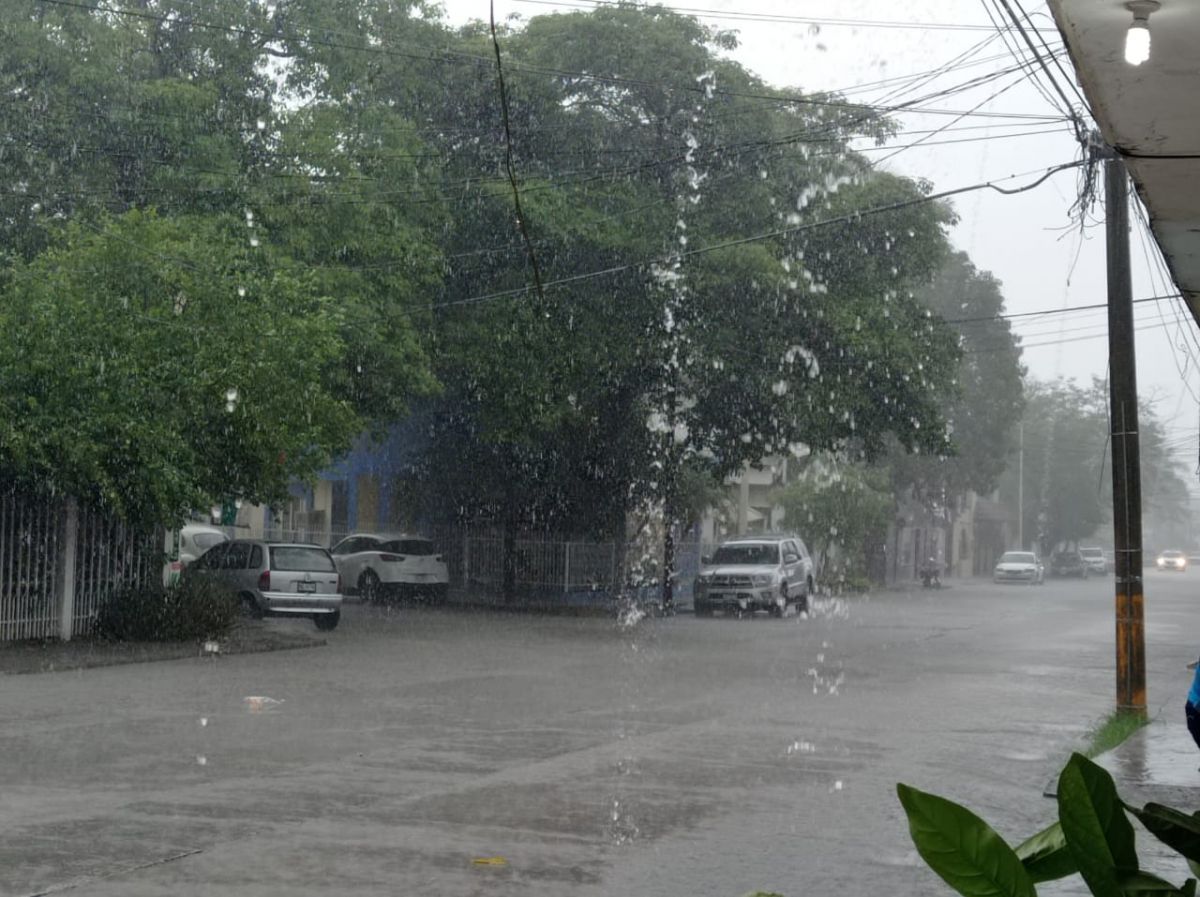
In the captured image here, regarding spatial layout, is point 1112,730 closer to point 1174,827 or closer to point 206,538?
point 1174,827

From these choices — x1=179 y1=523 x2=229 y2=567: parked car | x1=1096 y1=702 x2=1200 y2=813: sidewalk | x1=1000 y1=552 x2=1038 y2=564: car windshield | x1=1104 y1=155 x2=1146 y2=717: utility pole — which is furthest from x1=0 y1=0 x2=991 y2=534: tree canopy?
x1=1000 y1=552 x2=1038 y2=564: car windshield

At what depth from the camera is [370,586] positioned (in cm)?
3472

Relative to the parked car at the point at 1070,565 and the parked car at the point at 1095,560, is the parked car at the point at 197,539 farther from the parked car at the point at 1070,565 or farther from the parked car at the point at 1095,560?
the parked car at the point at 1095,560

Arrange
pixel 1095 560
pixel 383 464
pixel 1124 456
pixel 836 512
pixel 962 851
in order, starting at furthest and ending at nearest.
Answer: pixel 1095 560
pixel 836 512
pixel 383 464
pixel 1124 456
pixel 962 851

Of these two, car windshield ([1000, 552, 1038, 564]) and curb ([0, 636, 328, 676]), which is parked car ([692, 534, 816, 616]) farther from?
car windshield ([1000, 552, 1038, 564])

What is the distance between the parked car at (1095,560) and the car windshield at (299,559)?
204 ft

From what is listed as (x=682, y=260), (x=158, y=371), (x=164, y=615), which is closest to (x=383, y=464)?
(x=682, y=260)

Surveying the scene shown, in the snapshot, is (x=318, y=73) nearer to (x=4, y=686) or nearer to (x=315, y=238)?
(x=315, y=238)

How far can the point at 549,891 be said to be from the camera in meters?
7.17

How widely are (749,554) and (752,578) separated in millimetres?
1386

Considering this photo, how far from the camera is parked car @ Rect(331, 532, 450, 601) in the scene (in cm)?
3422

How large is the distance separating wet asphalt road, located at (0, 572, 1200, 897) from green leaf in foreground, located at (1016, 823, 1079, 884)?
5.61 m

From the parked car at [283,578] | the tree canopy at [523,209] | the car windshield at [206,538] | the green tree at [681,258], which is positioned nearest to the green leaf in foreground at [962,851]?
the tree canopy at [523,209]

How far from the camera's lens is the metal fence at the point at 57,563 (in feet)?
66.6
